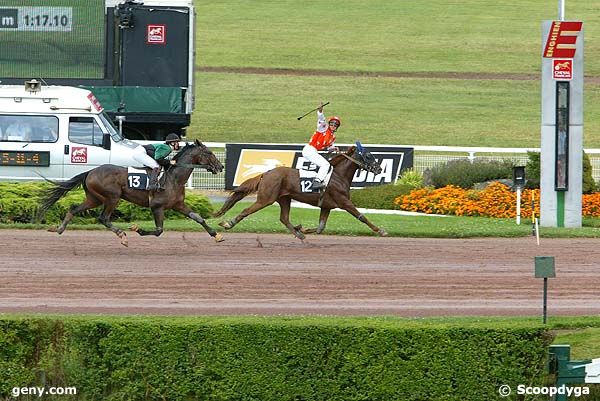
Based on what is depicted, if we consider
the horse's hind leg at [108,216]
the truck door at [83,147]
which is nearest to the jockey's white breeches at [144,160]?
the horse's hind leg at [108,216]

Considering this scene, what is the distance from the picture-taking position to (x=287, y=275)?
1745 centimetres

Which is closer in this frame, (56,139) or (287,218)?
(287,218)

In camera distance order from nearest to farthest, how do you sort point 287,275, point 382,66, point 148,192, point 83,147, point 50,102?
point 287,275 < point 148,192 < point 83,147 < point 50,102 < point 382,66

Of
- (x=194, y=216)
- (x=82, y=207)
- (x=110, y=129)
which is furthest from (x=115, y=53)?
(x=194, y=216)

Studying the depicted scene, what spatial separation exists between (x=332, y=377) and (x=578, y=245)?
32.3ft

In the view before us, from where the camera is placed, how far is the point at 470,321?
1346cm

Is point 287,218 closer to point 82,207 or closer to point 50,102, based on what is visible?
point 82,207

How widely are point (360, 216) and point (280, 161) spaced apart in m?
8.40

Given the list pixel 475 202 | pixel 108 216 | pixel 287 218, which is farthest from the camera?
pixel 475 202

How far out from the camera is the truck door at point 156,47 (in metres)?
30.3

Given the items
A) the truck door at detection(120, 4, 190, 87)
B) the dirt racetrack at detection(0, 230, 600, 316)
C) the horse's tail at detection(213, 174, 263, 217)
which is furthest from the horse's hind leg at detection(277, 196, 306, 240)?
the truck door at detection(120, 4, 190, 87)

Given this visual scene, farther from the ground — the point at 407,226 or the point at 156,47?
the point at 156,47

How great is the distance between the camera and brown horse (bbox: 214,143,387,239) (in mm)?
20406

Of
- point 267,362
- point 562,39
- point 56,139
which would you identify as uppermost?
point 562,39
